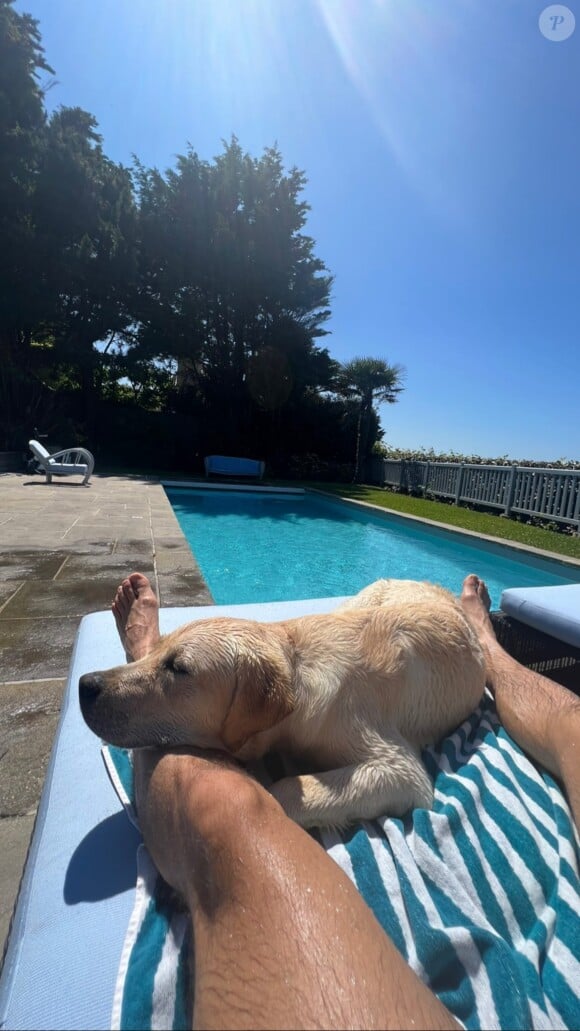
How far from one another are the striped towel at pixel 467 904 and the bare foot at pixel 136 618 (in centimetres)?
39

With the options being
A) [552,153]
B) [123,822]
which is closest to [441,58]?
[552,153]

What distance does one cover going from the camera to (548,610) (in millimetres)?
2266

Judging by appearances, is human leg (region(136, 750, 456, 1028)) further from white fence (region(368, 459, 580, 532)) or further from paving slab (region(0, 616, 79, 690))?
white fence (region(368, 459, 580, 532))

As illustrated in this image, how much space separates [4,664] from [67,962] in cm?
213

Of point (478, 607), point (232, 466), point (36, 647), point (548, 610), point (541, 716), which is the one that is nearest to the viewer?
point (541, 716)

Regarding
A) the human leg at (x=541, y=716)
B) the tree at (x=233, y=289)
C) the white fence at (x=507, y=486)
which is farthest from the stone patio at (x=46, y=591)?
the tree at (x=233, y=289)

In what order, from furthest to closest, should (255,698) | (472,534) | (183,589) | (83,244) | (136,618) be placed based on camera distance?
(83,244), (472,534), (183,589), (136,618), (255,698)

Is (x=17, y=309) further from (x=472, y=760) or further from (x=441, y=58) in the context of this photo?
(x=472, y=760)

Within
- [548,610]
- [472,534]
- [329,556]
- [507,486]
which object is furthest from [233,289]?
[548,610]

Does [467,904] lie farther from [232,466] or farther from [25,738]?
[232,466]

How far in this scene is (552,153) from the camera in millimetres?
7316

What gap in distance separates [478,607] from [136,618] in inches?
60.6

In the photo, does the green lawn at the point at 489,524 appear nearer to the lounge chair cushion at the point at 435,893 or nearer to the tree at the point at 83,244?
the lounge chair cushion at the point at 435,893

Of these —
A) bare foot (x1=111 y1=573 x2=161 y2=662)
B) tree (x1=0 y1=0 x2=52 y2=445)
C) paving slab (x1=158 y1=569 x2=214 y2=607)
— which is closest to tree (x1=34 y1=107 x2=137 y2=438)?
tree (x1=0 y1=0 x2=52 y2=445)
